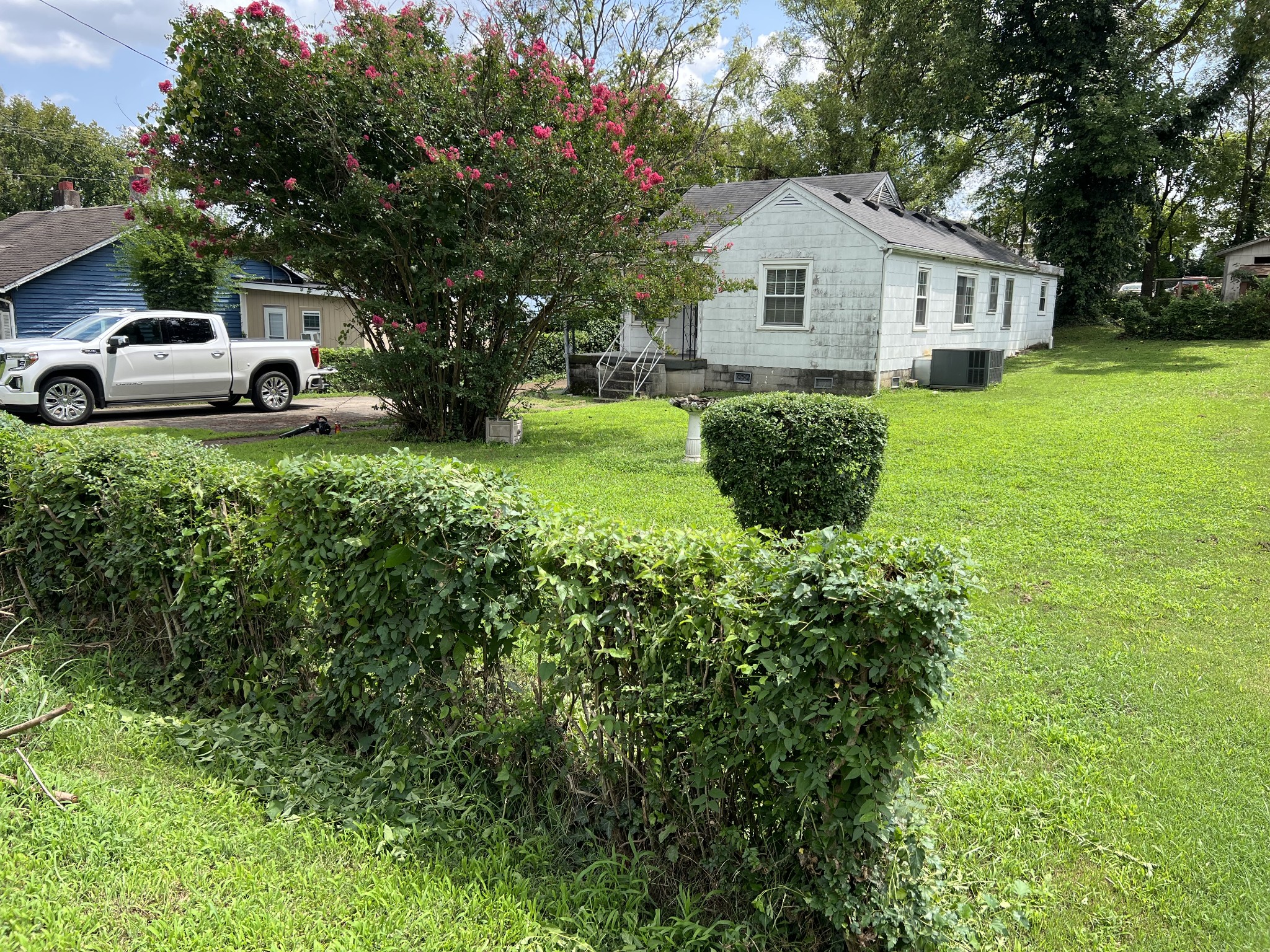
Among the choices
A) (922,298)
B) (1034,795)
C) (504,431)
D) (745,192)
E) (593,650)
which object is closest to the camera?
(593,650)

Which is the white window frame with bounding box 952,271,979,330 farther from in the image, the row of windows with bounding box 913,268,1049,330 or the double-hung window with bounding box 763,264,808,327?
the double-hung window with bounding box 763,264,808,327

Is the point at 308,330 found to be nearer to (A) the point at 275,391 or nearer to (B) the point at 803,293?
(A) the point at 275,391

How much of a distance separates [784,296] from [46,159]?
4728 centimetres

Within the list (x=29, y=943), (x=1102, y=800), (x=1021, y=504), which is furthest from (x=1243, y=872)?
(x=1021, y=504)

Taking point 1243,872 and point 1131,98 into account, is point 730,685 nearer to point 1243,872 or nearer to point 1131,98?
point 1243,872

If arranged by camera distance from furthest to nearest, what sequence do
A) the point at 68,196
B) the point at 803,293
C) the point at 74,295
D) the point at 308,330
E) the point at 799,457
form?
the point at 68,196 → the point at 308,330 → the point at 74,295 → the point at 803,293 → the point at 799,457

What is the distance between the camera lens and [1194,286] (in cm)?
3372

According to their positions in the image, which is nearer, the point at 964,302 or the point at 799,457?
the point at 799,457

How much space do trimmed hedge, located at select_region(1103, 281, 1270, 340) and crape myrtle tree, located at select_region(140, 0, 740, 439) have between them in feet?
68.7

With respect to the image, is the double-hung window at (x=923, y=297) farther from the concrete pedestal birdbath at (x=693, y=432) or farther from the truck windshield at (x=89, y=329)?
the truck windshield at (x=89, y=329)

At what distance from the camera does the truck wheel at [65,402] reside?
12922 mm

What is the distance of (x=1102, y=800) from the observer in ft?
10.3

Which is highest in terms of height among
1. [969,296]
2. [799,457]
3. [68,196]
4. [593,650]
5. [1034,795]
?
[68,196]

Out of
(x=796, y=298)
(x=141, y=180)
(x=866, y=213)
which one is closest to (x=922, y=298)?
(x=866, y=213)
